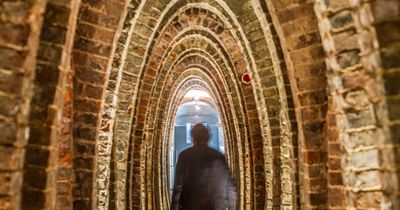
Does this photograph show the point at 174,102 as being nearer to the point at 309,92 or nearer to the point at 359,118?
the point at 309,92

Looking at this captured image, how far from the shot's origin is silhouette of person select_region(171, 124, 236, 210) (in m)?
4.90

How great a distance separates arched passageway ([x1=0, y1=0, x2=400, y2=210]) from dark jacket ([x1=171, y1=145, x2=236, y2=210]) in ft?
2.63

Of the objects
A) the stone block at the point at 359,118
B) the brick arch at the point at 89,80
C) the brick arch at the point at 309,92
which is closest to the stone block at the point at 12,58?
the stone block at the point at 359,118

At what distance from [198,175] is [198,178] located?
0.03 metres

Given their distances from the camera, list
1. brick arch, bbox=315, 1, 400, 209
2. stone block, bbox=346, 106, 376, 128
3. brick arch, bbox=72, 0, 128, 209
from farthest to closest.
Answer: brick arch, bbox=72, 0, 128, 209 → stone block, bbox=346, 106, 376, 128 → brick arch, bbox=315, 1, 400, 209

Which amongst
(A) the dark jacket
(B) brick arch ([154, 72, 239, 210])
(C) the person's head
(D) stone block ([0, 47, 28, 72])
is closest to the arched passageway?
(D) stone block ([0, 47, 28, 72])

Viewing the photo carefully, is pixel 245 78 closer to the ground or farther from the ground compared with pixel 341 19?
farther from the ground

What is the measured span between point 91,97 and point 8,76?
6.24ft

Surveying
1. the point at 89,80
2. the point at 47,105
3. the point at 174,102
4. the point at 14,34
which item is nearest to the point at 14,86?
the point at 14,34

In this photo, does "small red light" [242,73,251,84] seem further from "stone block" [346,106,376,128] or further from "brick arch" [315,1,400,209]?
"stone block" [346,106,376,128]

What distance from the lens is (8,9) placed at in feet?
6.74

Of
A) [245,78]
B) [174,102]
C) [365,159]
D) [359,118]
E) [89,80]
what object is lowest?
[365,159]

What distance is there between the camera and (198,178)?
16.1 feet

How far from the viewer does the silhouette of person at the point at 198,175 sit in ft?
16.1
